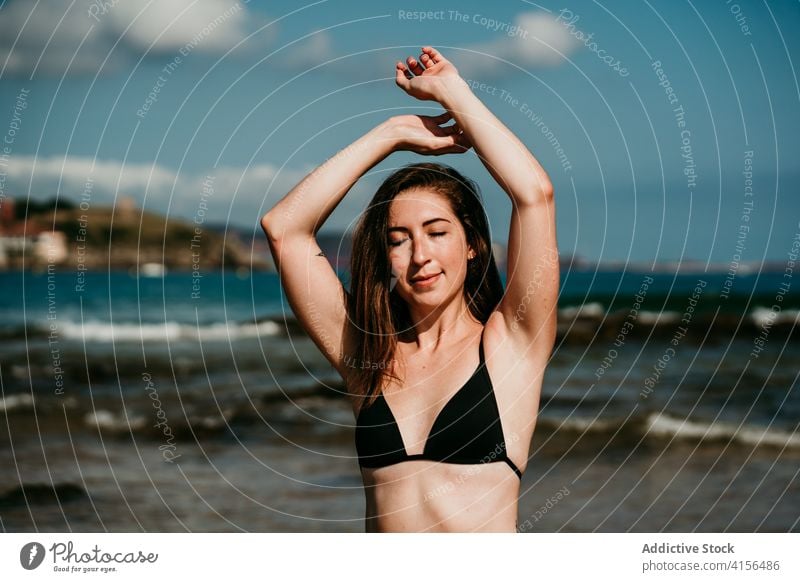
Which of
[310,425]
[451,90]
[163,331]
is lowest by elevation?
[310,425]

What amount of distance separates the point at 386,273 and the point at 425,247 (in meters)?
0.22

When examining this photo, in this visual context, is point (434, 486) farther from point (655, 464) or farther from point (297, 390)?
point (297, 390)

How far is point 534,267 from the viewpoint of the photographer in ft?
10.1

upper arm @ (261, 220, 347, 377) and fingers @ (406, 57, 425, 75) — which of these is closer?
upper arm @ (261, 220, 347, 377)

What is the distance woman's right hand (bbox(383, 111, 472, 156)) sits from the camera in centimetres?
331

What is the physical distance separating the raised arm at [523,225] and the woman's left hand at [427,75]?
0.39 ft

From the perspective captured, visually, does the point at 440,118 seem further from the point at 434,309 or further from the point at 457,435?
the point at 457,435

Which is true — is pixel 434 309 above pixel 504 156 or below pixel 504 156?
below

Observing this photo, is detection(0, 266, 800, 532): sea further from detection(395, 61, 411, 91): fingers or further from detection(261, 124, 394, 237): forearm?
detection(261, 124, 394, 237): forearm

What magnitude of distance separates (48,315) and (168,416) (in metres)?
10.7

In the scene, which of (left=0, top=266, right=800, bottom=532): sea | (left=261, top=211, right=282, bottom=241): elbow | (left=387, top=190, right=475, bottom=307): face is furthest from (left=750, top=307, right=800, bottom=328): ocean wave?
(left=261, top=211, right=282, bottom=241): elbow

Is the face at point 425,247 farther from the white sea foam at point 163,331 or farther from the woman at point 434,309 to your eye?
the white sea foam at point 163,331

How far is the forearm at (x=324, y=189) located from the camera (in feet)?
10.7

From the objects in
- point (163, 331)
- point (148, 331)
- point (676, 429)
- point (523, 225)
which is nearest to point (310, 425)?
point (676, 429)
